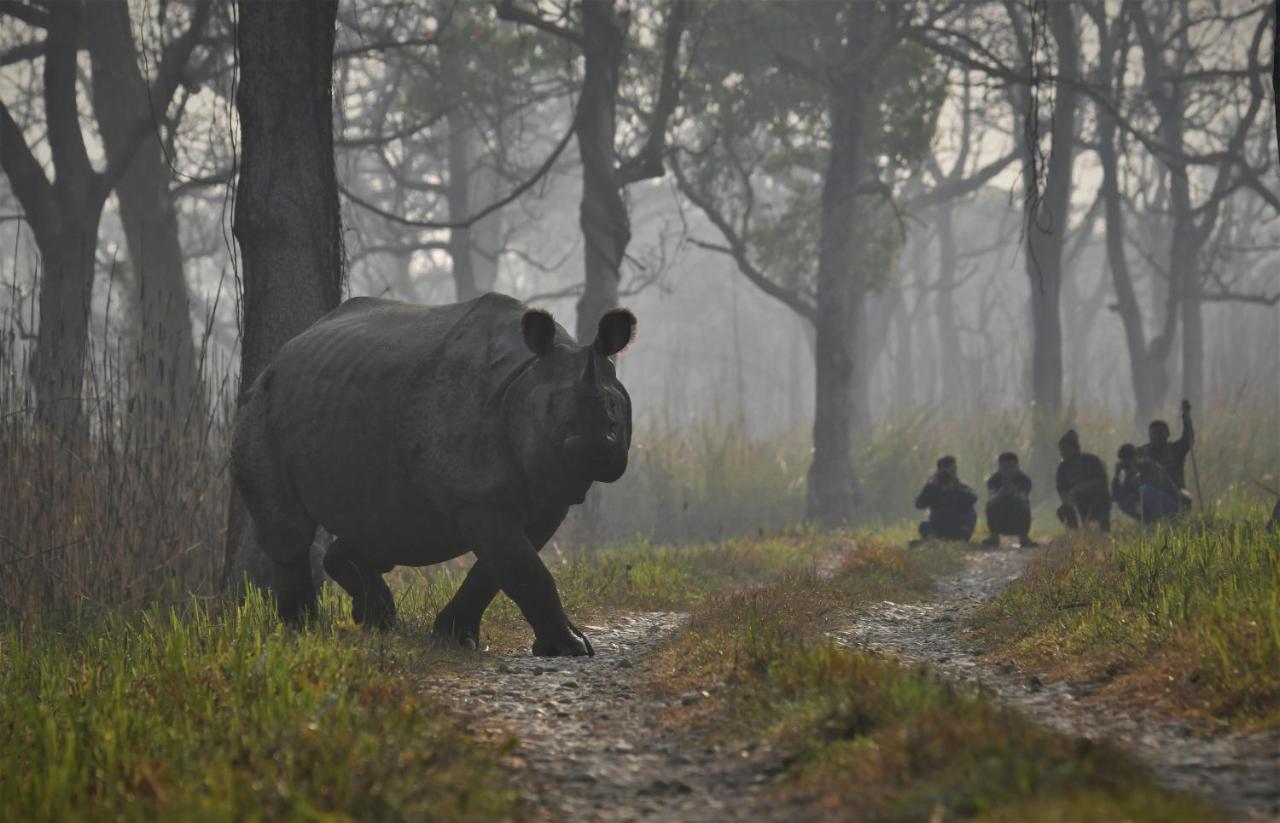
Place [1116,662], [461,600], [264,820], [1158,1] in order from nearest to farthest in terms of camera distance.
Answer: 1. [264,820]
2. [1116,662]
3. [461,600]
4. [1158,1]

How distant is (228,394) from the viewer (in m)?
9.84

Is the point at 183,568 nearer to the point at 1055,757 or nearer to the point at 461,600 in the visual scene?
the point at 461,600

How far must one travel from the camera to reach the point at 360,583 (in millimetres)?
7633

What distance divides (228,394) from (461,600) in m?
3.50

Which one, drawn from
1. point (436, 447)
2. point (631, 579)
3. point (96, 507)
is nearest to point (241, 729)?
point (436, 447)

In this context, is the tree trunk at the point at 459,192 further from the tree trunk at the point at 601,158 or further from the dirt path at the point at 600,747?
the dirt path at the point at 600,747

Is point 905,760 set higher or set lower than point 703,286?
lower

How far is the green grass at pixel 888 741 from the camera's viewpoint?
3.50 meters

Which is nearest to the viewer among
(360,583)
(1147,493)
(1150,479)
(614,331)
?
(614,331)

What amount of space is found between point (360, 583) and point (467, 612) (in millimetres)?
832

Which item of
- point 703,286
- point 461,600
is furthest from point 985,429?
point 703,286

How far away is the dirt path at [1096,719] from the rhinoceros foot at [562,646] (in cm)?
124

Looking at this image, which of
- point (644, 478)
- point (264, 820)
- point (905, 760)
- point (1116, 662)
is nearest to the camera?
point (264, 820)

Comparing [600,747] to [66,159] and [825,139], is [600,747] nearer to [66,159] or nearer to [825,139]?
[66,159]
